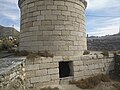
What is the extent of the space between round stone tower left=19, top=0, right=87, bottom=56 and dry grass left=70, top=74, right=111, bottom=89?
1.50 m

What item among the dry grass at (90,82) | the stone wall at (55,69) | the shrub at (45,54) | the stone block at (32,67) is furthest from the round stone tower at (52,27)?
the dry grass at (90,82)

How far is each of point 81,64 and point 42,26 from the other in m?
2.91

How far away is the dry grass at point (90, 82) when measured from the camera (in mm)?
7091

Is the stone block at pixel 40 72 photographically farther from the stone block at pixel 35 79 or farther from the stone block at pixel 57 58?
the stone block at pixel 57 58

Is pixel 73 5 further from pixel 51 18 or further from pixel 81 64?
pixel 81 64

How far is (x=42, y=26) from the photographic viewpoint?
7406 mm

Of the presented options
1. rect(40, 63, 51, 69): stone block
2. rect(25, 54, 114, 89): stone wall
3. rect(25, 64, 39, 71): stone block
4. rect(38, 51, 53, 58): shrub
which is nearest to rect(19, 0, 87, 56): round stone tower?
rect(38, 51, 53, 58): shrub

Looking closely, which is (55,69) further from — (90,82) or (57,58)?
(90,82)

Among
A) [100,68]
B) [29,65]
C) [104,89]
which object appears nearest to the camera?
[29,65]

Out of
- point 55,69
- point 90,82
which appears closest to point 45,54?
point 55,69

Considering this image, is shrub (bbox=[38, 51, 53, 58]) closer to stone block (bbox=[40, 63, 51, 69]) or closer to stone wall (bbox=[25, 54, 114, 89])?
stone wall (bbox=[25, 54, 114, 89])

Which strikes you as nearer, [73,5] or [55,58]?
[55,58]

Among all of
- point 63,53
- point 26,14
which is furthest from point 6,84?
point 26,14

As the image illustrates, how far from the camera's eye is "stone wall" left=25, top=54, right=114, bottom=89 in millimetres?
6414
